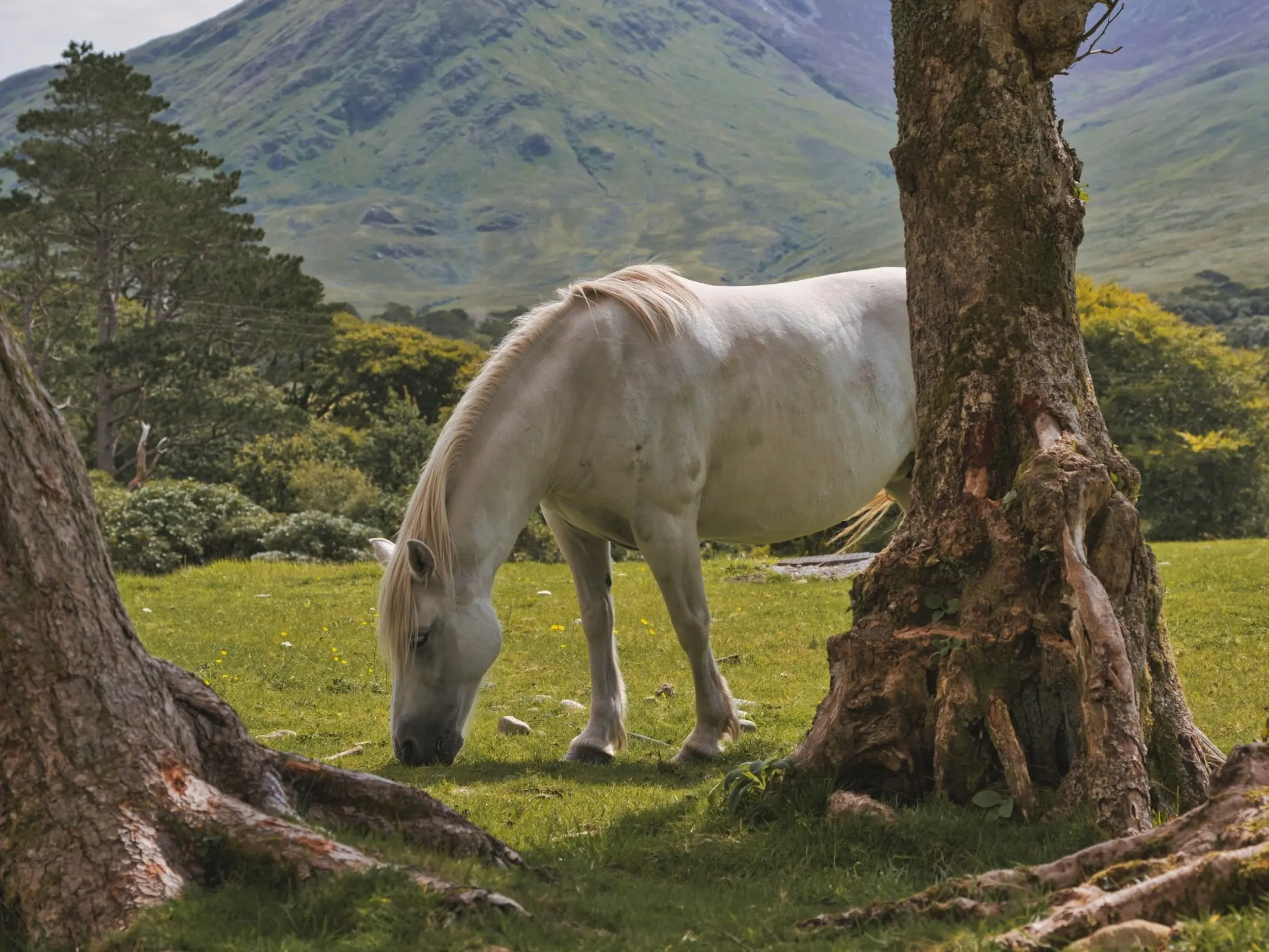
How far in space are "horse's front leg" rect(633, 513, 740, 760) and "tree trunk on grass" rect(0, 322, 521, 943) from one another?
338 centimetres

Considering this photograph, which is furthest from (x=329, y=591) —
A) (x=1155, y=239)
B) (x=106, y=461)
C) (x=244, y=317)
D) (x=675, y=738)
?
(x=1155, y=239)

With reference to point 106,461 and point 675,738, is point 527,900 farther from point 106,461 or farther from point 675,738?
point 106,461

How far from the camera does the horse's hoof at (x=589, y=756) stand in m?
7.83

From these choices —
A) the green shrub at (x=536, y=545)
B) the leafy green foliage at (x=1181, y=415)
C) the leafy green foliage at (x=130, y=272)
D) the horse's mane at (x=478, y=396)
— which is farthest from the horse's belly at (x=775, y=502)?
the leafy green foliage at (x=130, y=272)

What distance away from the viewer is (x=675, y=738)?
8555 mm

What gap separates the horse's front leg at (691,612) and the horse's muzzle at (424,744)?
148 centimetres

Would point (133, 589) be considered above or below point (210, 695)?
below

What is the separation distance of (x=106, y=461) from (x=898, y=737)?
4475 cm

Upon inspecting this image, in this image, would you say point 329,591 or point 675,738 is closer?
point 675,738

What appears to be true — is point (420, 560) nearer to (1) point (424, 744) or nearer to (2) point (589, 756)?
(1) point (424, 744)

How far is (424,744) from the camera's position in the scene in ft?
23.2

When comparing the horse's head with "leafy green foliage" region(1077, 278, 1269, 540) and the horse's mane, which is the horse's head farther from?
"leafy green foliage" region(1077, 278, 1269, 540)

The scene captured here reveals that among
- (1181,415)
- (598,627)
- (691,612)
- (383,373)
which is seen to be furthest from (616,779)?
(383,373)

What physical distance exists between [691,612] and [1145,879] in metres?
4.20
